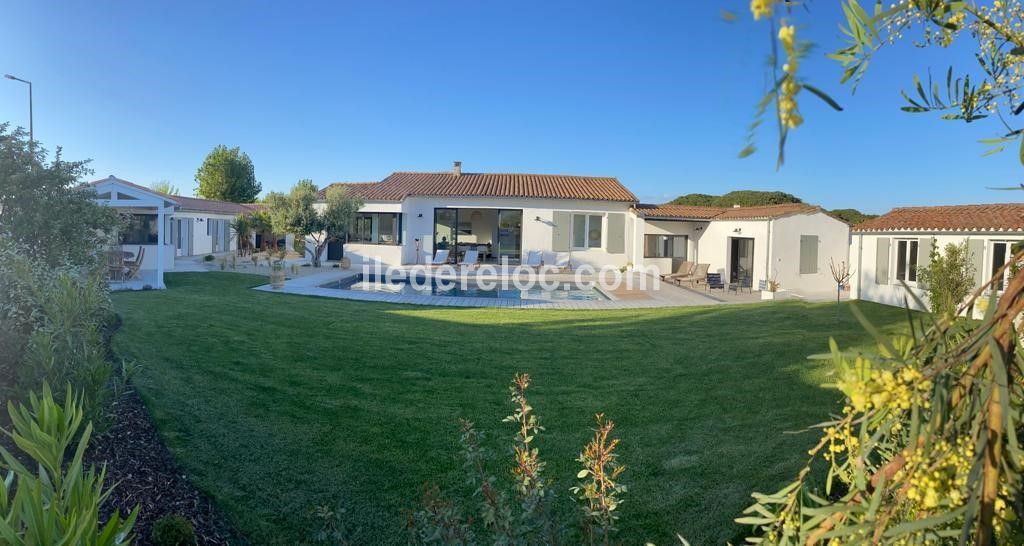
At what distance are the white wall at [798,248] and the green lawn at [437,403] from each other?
12040 mm

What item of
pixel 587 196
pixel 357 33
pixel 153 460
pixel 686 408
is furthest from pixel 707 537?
pixel 587 196

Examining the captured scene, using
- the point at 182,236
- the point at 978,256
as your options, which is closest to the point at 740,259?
the point at 978,256

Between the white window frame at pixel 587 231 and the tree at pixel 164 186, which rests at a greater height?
the tree at pixel 164 186

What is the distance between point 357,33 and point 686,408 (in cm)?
1985

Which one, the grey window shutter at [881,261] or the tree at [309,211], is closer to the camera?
the grey window shutter at [881,261]

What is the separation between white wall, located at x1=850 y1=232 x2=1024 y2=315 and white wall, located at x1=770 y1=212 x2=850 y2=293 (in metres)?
2.67

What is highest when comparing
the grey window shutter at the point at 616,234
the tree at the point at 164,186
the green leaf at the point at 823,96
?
the tree at the point at 164,186

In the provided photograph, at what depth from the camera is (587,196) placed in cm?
3484

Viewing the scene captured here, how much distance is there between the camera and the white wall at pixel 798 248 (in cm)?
2700

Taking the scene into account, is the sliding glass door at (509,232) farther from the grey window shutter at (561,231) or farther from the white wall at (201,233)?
the white wall at (201,233)

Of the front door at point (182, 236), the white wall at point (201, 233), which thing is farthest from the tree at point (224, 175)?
the front door at point (182, 236)

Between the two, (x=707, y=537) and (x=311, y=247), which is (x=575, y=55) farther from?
(x=707, y=537)

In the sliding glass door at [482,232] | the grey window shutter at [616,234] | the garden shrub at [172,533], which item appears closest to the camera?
the garden shrub at [172,533]

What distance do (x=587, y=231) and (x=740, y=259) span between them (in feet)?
29.2
